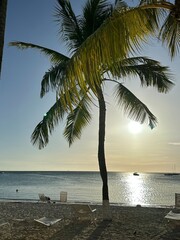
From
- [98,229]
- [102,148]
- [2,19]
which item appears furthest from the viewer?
[102,148]

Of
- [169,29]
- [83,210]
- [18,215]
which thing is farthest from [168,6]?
[18,215]

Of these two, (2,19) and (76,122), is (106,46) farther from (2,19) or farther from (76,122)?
(76,122)

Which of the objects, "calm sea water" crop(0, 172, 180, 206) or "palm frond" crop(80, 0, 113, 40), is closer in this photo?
"palm frond" crop(80, 0, 113, 40)

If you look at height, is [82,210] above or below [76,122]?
below

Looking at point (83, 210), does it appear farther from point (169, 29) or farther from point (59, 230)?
point (169, 29)

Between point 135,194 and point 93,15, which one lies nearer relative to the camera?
point 93,15

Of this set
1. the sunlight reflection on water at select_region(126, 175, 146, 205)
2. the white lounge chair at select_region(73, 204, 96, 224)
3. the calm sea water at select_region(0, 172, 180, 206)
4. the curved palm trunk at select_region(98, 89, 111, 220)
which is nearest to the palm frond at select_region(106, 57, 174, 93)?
the curved palm trunk at select_region(98, 89, 111, 220)

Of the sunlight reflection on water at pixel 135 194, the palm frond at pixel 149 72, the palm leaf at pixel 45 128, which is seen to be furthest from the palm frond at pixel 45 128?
the sunlight reflection on water at pixel 135 194

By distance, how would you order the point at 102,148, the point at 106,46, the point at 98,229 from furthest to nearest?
1. the point at 102,148
2. the point at 98,229
3. the point at 106,46

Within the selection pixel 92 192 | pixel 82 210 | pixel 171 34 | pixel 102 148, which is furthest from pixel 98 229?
pixel 92 192

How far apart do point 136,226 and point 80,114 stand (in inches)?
187

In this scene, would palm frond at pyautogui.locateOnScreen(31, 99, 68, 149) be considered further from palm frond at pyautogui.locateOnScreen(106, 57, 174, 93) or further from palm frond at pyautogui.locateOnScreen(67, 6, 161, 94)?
palm frond at pyautogui.locateOnScreen(67, 6, 161, 94)

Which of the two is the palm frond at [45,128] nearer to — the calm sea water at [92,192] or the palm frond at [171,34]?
the palm frond at [171,34]

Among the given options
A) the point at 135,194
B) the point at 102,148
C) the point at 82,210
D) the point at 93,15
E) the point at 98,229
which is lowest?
the point at 135,194
